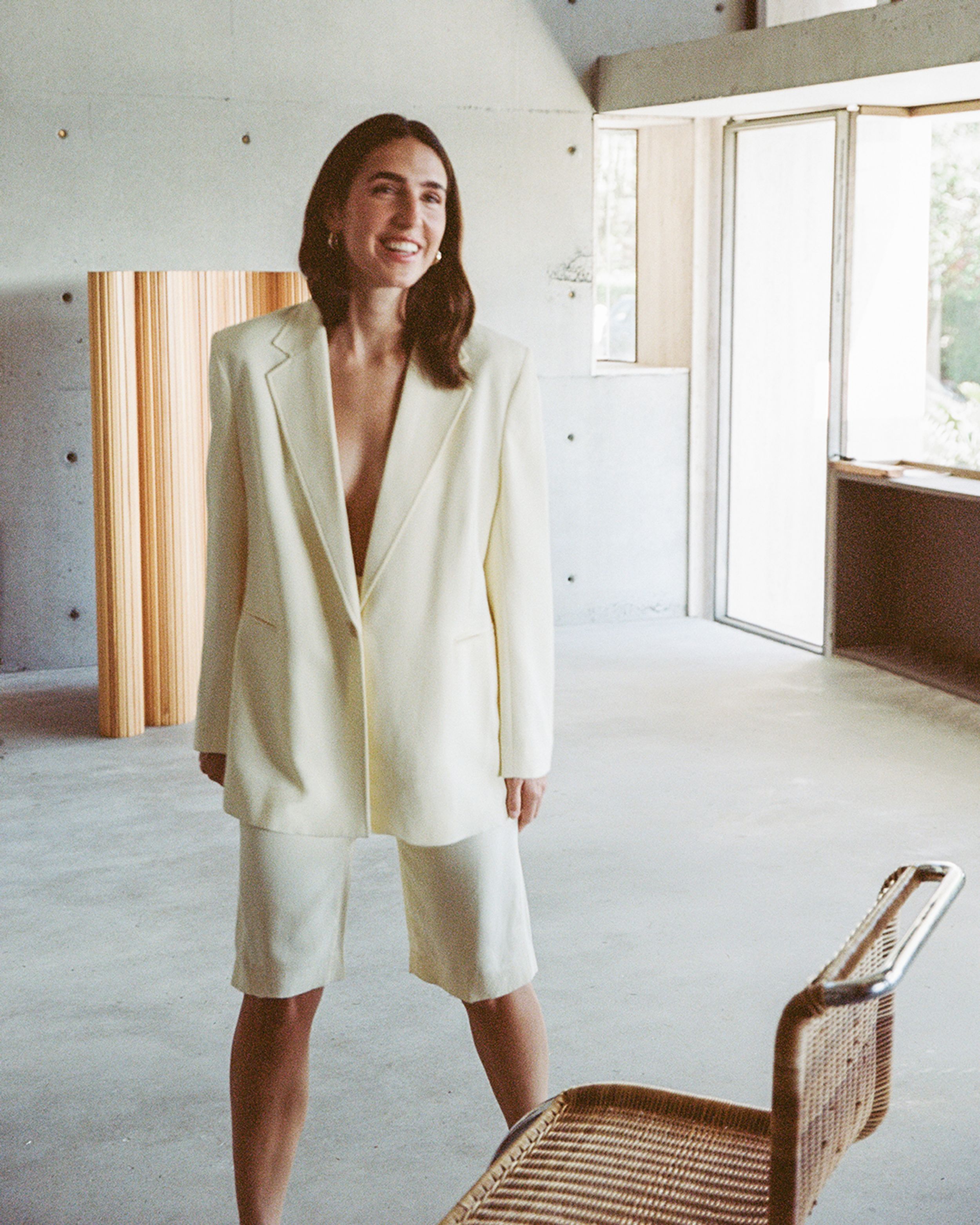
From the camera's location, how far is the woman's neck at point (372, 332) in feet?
7.02

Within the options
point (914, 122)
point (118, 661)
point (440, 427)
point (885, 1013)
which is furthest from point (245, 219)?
point (885, 1013)

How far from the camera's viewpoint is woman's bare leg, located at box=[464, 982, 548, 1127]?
222cm

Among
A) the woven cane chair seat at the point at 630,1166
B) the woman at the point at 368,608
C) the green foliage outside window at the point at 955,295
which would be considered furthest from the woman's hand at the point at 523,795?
the green foliage outside window at the point at 955,295

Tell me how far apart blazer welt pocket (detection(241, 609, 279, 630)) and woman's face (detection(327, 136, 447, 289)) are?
0.48m

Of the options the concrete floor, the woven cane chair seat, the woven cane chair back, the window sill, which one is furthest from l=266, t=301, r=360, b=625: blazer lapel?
the window sill

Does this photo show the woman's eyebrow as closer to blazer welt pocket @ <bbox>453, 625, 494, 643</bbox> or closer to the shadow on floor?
blazer welt pocket @ <bbox>453, 625, 494, 643</bbox>

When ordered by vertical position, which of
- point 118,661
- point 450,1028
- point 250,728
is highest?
point 250,728

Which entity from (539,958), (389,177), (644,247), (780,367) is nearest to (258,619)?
(389,177)

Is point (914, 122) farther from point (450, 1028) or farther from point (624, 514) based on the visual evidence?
point (450, 1028)

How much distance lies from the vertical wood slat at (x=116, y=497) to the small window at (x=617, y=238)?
3.10 meters

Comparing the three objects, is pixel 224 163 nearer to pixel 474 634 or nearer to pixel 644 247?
pixel 644 247

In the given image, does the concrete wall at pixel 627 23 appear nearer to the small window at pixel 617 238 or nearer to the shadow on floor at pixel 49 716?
the small window at pixel 617 238

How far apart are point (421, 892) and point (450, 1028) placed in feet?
4.03

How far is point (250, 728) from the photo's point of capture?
210 cm
